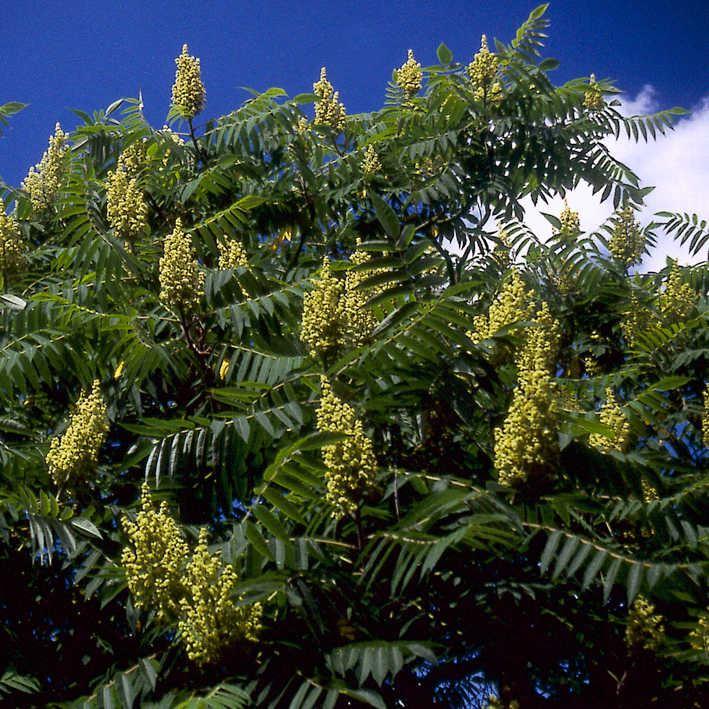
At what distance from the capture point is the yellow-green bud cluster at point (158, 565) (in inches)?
140

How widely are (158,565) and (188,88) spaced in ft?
12.7

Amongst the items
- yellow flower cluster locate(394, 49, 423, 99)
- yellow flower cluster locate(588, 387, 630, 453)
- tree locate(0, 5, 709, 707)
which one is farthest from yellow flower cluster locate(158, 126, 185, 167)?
yellow flower cluster locate(588, 387, 630, 453)

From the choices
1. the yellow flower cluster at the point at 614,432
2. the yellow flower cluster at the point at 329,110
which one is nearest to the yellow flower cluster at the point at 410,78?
the yellow flower cluster at the point at 329,110

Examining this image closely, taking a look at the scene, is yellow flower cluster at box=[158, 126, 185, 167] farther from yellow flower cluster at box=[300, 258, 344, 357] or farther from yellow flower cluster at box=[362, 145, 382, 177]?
yellow flower cluster at box=[300, 258, 344, 357]

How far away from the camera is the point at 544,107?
6883mm

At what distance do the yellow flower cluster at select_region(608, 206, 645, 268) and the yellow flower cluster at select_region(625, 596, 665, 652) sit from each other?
3551 mm

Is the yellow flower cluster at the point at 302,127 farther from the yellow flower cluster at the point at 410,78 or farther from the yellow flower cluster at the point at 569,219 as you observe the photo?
the yellow flower cluster at the point at 569,219

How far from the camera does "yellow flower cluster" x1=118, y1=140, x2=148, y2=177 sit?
639cm

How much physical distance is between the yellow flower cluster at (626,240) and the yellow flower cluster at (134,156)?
3.05 meters

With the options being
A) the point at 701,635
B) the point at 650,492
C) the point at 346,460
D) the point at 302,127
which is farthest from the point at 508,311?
the point at 302,127

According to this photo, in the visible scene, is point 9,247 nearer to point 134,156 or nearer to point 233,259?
point 134,156

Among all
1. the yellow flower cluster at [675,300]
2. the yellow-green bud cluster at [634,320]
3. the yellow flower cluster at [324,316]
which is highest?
the yellow flower cluster at [675,300]

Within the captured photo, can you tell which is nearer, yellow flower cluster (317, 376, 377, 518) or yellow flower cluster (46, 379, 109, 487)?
yellow flower cluster (317, 376, 377, 518)

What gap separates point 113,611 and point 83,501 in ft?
1.63
